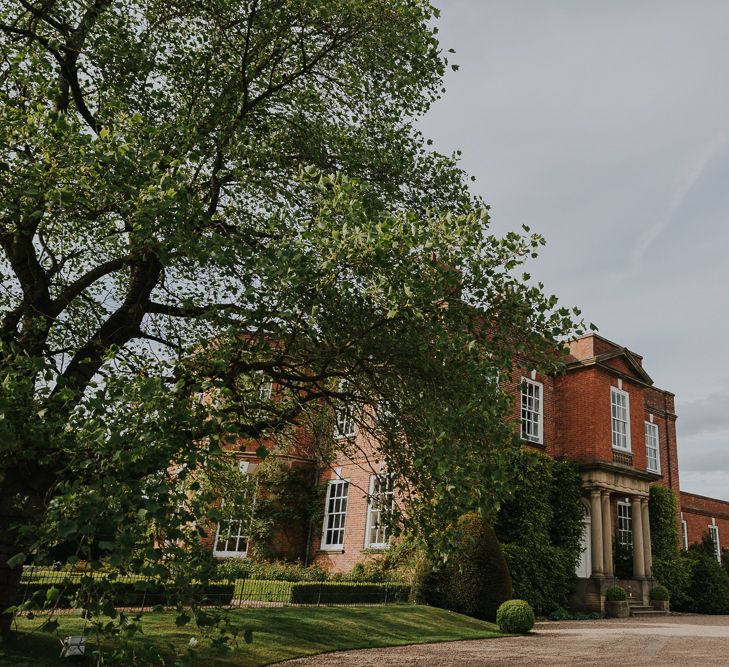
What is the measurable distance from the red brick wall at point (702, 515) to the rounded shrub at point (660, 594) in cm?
1104

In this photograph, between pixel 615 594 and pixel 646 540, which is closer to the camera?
pixel 615 594

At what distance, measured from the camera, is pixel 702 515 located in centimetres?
3472

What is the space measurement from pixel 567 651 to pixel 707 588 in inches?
681

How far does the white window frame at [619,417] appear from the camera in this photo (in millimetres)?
24766

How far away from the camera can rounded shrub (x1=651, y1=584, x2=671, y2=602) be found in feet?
77.3

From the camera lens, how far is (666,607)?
77.2 feet

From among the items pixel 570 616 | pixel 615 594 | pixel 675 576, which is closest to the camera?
pixel 570 616

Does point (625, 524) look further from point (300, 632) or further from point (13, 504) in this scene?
point (13, 504)

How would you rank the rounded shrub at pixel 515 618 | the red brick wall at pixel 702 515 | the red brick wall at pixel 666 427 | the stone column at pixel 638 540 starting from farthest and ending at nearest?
1. the red brick wall at pixel 702 515
2. the red brick wall at pixel 666 427
3. the stone column at pixel 638 540
4. the rounded shrub at pixel 515 618

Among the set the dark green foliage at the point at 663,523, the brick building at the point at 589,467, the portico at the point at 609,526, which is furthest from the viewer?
the dark green foliage at the point at 663,523

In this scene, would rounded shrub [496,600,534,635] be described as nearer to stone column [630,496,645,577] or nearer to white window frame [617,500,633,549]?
stone column [630,496,645,577]

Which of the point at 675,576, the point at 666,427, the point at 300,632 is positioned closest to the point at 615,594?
the point at 675,576

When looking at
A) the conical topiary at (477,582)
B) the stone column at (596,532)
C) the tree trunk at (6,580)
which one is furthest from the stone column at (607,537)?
the tree trunk at (6,580)

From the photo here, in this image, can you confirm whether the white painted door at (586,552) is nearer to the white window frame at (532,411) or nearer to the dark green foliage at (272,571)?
the white window frame at (532,411)
